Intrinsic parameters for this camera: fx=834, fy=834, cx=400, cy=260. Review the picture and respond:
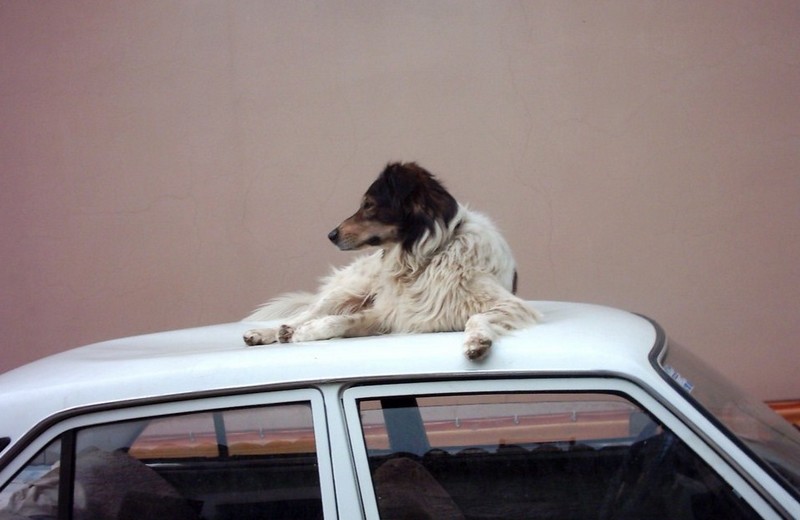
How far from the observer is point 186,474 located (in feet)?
6.88

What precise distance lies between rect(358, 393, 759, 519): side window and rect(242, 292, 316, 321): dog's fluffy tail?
1588 mm

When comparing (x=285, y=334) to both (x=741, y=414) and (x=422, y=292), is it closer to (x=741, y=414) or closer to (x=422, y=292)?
(x=422, y=292)

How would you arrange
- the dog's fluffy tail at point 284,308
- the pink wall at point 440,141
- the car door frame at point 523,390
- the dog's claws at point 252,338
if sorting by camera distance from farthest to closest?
the pink wall at point 440,141, the dog's fluffy tail at point 284,308, the dog's claws at point 252,338, the car door frame at point 523,390

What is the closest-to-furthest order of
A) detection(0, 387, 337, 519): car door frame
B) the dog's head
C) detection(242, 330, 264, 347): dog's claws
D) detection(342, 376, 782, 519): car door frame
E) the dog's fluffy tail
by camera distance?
detection(342, 376, 782, 519): car door frame
detection(0, 387, 337, 519): car door frame
detection(242, 330, 264, 347): dog's claws
the dog's head
the dog's fluffy tail

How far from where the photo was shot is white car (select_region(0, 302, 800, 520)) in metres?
1.80

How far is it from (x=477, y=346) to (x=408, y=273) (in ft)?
4.27

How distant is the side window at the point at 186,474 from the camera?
190cm

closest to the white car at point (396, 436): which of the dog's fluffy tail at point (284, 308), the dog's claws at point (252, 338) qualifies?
the dog's claws at point (252, 338)

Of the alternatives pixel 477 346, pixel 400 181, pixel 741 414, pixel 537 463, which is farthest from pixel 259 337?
pixel 741 414

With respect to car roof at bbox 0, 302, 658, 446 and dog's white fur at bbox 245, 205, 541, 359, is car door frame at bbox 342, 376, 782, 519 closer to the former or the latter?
car roof at bbox 0, 302, 658, 446

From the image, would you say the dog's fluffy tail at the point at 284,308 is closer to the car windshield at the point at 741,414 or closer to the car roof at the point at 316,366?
the car roof at the point at 316,366

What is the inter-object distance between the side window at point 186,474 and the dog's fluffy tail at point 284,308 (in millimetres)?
1441

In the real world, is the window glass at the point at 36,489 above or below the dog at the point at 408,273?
below

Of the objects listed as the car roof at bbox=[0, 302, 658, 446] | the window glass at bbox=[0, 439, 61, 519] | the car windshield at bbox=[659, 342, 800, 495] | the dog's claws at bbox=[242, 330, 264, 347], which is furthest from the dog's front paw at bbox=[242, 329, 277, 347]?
the car windshield at bbox=[659, 342, 800, 495]
